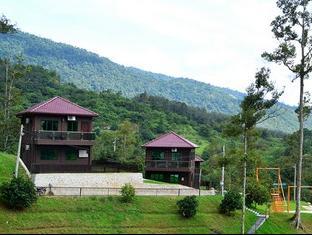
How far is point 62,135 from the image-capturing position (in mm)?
43250

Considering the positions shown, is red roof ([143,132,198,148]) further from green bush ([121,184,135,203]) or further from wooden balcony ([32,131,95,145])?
green bush ([121,184,135,203])

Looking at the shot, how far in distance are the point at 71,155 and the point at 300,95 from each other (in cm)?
1920

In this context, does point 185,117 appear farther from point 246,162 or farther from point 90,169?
point 246,162

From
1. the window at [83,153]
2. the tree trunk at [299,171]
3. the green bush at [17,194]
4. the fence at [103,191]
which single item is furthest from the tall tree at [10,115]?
the tree trunk at [299,171]

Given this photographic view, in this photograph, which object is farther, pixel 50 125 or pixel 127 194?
pixel 50 125

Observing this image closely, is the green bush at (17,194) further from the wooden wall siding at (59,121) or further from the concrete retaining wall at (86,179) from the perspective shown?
the wooden wall siding at (59,121)

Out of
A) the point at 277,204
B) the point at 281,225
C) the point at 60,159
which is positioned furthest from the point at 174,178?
the point at 281,225

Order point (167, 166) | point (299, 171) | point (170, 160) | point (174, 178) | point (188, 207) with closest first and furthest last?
point (188, 207), point (299, 171), point (167, 166), point (170, 160), point (174, 178)

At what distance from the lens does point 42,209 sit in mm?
32625

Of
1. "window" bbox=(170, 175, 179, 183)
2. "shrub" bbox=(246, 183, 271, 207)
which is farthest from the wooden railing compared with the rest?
"shrub" bbox=(246, 183, 271, 207)

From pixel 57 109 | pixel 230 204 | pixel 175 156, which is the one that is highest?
pixel 57 109

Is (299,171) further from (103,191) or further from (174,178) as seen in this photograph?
(174,178)

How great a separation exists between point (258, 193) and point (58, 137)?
16580 mm

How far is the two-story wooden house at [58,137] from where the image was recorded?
4300 cm
